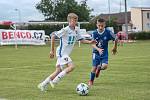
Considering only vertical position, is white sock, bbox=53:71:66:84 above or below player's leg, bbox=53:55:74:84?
below

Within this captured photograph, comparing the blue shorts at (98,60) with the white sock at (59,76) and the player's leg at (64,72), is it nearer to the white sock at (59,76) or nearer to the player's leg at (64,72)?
the player's leg at (64,72)

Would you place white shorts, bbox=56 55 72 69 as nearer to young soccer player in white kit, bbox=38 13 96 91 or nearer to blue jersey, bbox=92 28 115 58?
young soccer player in white kit, bbox=38 13 96 91

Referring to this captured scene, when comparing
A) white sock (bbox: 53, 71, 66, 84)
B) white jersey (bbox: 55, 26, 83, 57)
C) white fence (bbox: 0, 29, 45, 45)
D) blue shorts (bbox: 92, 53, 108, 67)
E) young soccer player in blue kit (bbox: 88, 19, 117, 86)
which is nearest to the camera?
white sock (bbox: 53, 71, 66, 84)

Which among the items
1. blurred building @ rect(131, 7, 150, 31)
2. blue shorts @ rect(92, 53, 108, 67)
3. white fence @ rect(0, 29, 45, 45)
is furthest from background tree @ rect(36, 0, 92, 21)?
blue shorts @ rect(92, 53, 108, 67)

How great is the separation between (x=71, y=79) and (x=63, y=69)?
2.98m

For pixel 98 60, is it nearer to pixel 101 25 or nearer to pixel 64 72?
pixel 101 25

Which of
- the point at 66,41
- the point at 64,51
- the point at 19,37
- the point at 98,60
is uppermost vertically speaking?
the point at 66,41

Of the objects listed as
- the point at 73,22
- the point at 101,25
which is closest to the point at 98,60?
the point at 101,25

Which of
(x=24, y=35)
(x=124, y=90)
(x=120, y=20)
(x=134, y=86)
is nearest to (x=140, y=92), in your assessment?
(x=124, y=90)

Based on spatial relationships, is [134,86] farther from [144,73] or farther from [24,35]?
[24,35]

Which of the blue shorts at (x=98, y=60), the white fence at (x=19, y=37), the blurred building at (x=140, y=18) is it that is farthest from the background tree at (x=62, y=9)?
the blue shorts at (x=98, y=60)

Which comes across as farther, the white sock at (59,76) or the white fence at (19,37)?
the white fence at (19,37)

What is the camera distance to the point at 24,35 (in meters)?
54.5

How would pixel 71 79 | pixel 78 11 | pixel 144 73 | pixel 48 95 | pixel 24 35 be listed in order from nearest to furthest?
pixel 48 95
pixel 71 79
pixel 144 73
pixel 24 35
pixel 78 11
